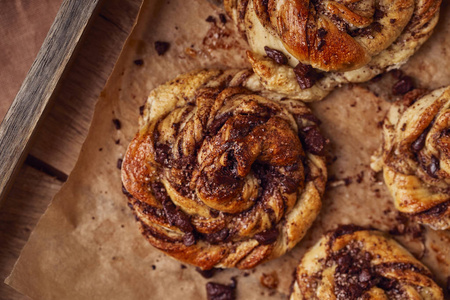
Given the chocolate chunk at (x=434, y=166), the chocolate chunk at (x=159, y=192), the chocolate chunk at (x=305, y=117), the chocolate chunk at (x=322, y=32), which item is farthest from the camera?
the chocolate chunk at (x=305, y=117)

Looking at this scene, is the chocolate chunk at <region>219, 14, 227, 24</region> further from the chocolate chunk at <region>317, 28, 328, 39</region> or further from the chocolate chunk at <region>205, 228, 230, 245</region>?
the chocolate chunk at <region>205, 228, 230, 245</region>

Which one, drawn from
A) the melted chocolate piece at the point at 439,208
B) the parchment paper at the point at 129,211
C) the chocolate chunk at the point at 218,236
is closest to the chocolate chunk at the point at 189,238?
the chocolate chunk at the point at 218,236

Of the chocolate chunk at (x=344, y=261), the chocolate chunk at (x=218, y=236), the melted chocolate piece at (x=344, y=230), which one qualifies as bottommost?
the chocolate chunk at (x=218, y=236)

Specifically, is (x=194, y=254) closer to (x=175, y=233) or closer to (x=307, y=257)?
(x=175, y=233)

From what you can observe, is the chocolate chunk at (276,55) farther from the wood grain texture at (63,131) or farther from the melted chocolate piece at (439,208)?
the melted chocolate piece at (439,208)

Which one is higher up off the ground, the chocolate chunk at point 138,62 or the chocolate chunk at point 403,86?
the chocolate chunk at point 403,86

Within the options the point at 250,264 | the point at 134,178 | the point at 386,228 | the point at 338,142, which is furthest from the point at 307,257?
the point at 134,178

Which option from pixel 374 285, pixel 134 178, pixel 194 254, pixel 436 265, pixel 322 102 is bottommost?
pixel 194 254

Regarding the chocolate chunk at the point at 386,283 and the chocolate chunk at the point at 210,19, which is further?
the chocolate chunk at the point at 210,19
